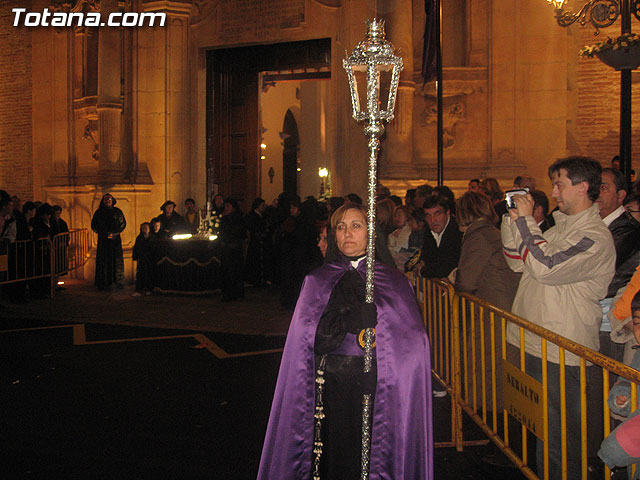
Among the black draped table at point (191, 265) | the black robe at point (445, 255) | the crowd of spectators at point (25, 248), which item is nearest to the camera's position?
the black robe at point (445, 255)

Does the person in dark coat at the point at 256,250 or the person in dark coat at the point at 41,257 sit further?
the person in dark coat at the point at 256,250

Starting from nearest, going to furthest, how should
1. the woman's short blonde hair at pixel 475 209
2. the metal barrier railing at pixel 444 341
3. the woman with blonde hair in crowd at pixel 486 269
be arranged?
the metal barrier railing at pixel 444 341, the woman with blonde hair in crowd at pixel 486 269, the woman's short blonde hair at pixel 475 209

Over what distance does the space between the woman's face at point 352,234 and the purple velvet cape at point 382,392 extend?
0.12 m

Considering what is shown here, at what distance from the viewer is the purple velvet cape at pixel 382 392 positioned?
12.4 ft

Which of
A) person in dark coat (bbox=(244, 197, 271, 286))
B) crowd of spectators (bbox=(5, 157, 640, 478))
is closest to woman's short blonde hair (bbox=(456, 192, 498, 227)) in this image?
crowd of spectators (bbox=(5, 157, 640, 478))

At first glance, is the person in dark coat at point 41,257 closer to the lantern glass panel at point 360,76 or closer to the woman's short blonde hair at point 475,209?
the woman's short blonde hair at point 475,209

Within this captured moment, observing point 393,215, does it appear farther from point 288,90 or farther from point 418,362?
point 288,90

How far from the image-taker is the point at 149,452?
530 cm

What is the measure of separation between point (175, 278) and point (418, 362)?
32.6 feet

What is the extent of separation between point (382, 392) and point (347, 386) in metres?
0.20

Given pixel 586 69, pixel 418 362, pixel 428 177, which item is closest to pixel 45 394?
pixel 418 362

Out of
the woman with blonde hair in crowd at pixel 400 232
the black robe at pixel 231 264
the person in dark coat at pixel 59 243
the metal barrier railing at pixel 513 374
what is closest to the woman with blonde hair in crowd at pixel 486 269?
the metal barrier railing at pixel 513 374

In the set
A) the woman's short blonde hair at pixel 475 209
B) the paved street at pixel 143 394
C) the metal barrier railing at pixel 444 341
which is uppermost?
the woman's short blonde hair at pixel 475 209

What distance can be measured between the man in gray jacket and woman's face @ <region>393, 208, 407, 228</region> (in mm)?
4463
